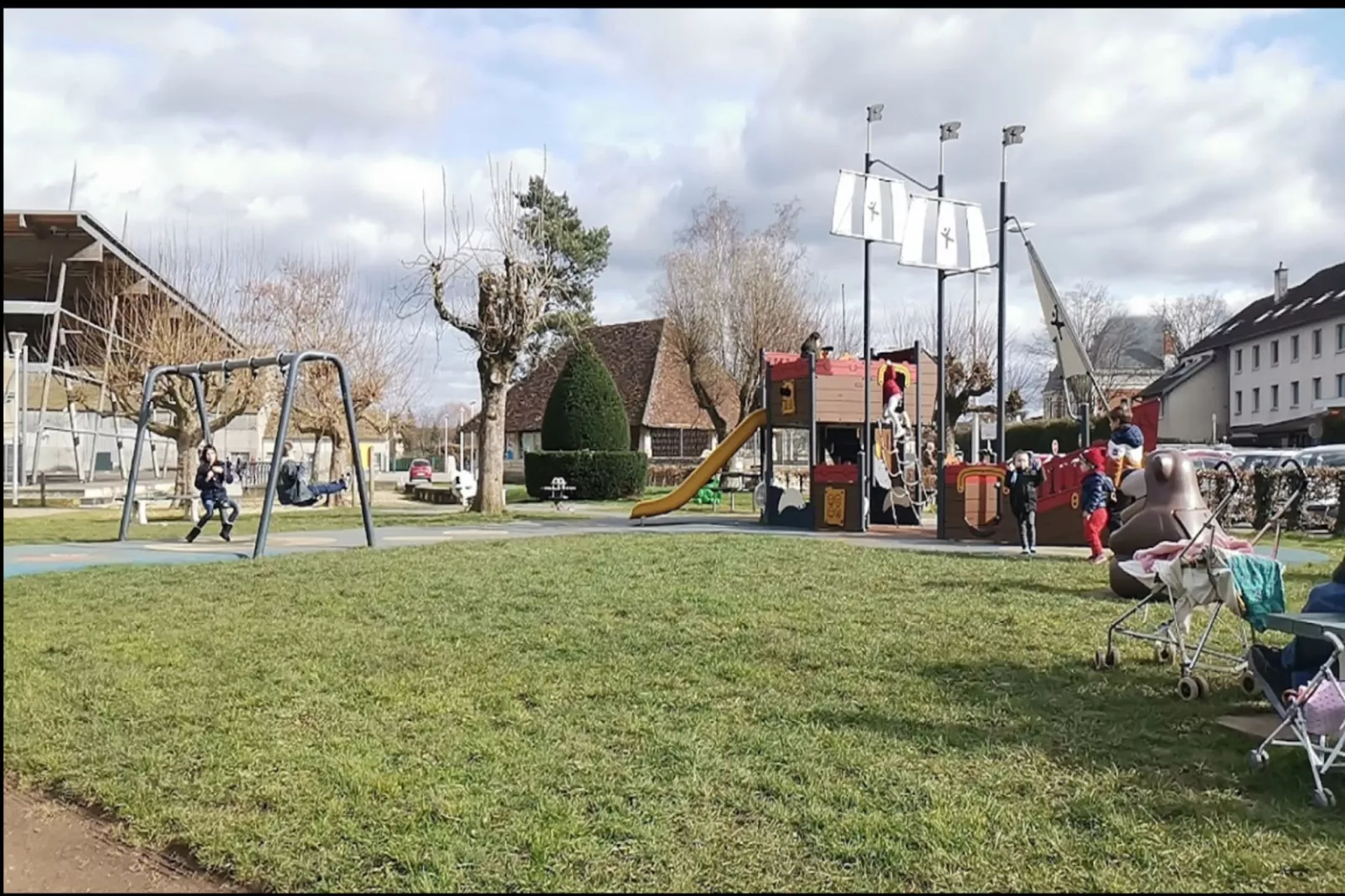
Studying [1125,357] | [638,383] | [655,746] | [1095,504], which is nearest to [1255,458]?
[1095,504]

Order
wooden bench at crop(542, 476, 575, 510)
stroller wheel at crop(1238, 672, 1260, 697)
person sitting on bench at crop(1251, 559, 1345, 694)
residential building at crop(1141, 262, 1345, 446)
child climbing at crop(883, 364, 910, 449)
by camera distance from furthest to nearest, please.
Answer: residential building at crop(1141, 262, 1345, 446)
wooden bench at crop(542, 476, 575, 510)
child climbing at crop(883, 364, 910, 449)
stroller wheel at crop(1238, 672, 1260, 697)
person sitting on bench at crop(1251, 559, 1345, 694)

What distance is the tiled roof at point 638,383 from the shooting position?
4678 centimetres

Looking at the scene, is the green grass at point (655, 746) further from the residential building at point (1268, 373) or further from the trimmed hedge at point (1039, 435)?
the residential building at point (1268, 373)

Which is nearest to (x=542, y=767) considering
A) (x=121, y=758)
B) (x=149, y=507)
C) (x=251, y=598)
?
(x=121, y=758)

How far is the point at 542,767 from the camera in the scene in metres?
4.82

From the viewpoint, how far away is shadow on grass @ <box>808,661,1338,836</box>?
4.40m

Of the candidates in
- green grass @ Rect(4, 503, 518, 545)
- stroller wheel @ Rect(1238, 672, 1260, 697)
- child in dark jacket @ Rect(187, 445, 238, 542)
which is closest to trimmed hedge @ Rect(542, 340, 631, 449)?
green grass @ Rect(4, 503, 518, 545)

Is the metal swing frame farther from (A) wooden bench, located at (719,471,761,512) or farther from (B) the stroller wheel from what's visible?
(A) wooden bench, located at (719,471,761,512)

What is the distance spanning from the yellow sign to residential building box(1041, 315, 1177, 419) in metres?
42.9

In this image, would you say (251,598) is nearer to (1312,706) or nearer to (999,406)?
(1312,706)

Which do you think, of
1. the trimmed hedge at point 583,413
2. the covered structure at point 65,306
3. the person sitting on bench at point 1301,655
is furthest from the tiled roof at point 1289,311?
the person sitting on bench at point 1301,655

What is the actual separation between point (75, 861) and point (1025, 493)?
11.4 metres

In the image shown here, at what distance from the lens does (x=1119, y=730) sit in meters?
5.29

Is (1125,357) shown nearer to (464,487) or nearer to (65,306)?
(464,487)
